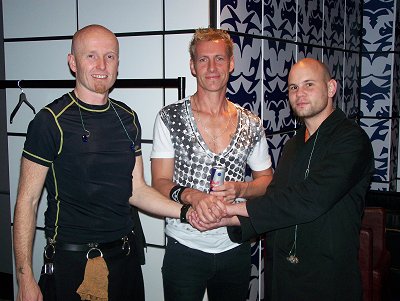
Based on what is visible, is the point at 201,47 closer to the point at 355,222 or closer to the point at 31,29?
the point at 355,222

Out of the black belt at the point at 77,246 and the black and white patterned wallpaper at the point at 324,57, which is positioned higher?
A: the black and white patterned wallpaper at the point at 324,57

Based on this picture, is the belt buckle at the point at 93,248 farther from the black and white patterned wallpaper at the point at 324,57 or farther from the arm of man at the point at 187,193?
the black and white patterned wallpaper at the point at 324,57

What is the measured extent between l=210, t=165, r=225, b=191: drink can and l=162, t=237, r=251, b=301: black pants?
1.27ft

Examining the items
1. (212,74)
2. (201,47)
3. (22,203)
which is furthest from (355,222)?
(22,203)

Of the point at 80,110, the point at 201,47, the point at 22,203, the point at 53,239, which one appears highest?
the point at 201,47

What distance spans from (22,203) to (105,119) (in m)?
0.52

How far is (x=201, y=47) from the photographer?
2510 millimetres

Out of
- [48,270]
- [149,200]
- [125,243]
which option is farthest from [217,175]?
[48,270]

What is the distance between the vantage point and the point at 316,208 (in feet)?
7.23

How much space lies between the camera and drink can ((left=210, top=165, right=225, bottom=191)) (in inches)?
88.8

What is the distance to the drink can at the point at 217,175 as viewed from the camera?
226cm

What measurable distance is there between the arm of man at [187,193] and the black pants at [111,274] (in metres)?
0.35

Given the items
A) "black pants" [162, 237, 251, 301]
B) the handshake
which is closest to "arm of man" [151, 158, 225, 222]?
the handshake

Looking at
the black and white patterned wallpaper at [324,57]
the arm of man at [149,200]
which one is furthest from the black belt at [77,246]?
the black and white patterned wallpaper at [324,57]
